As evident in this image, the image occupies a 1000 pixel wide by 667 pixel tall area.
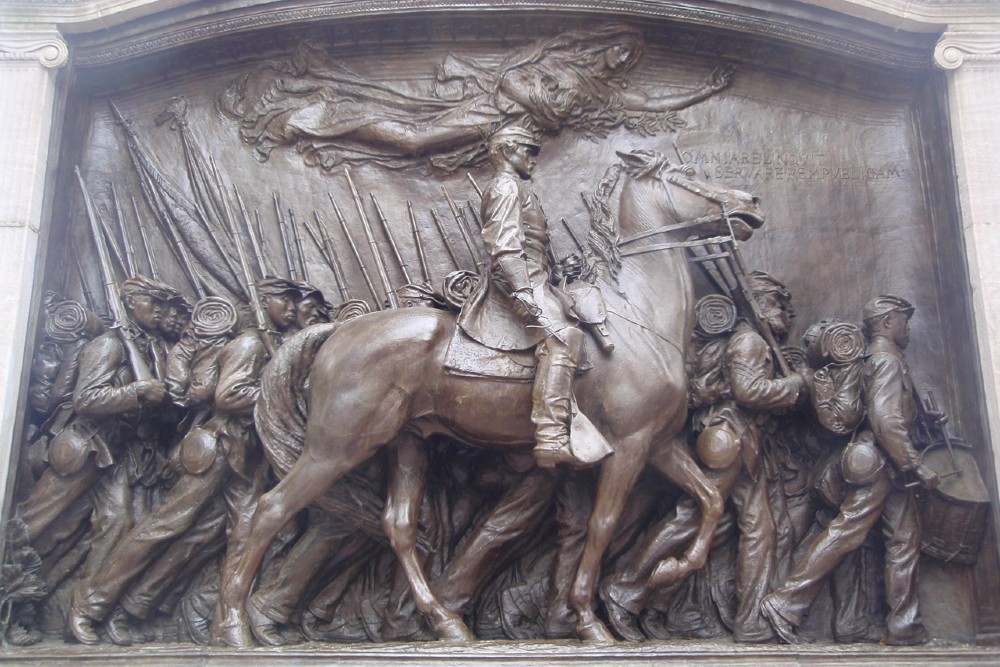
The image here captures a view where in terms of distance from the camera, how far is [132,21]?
28.8 feet

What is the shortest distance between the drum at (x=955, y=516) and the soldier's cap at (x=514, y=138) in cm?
340

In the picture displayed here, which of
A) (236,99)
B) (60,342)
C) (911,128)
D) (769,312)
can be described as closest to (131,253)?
(60,342)

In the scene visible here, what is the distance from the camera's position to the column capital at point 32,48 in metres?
8.41

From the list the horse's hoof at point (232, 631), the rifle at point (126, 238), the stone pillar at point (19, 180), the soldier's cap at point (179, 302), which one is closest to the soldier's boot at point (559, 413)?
the horse's hoof at point (232, 631)

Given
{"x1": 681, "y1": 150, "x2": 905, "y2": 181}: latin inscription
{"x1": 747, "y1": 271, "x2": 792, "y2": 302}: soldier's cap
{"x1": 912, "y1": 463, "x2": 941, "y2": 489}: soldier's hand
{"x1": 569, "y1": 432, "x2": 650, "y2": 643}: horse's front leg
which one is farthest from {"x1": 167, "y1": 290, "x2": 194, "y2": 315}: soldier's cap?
{"x1": 912, "y1": 463, "x2": 941, "y2": 489}: soldier's hand

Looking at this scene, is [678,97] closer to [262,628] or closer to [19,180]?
[19,180]

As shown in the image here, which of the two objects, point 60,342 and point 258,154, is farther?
point 258,154

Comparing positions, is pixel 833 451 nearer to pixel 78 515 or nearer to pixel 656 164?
pixel 656 164

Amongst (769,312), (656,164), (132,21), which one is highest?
(132,21)

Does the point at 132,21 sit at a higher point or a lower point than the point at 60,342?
higher

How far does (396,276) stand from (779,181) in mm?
2951

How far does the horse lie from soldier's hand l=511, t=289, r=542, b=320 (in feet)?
1.47

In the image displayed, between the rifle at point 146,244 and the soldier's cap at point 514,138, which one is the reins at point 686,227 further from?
the rifle at point 146,244

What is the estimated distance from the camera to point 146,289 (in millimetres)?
8305
